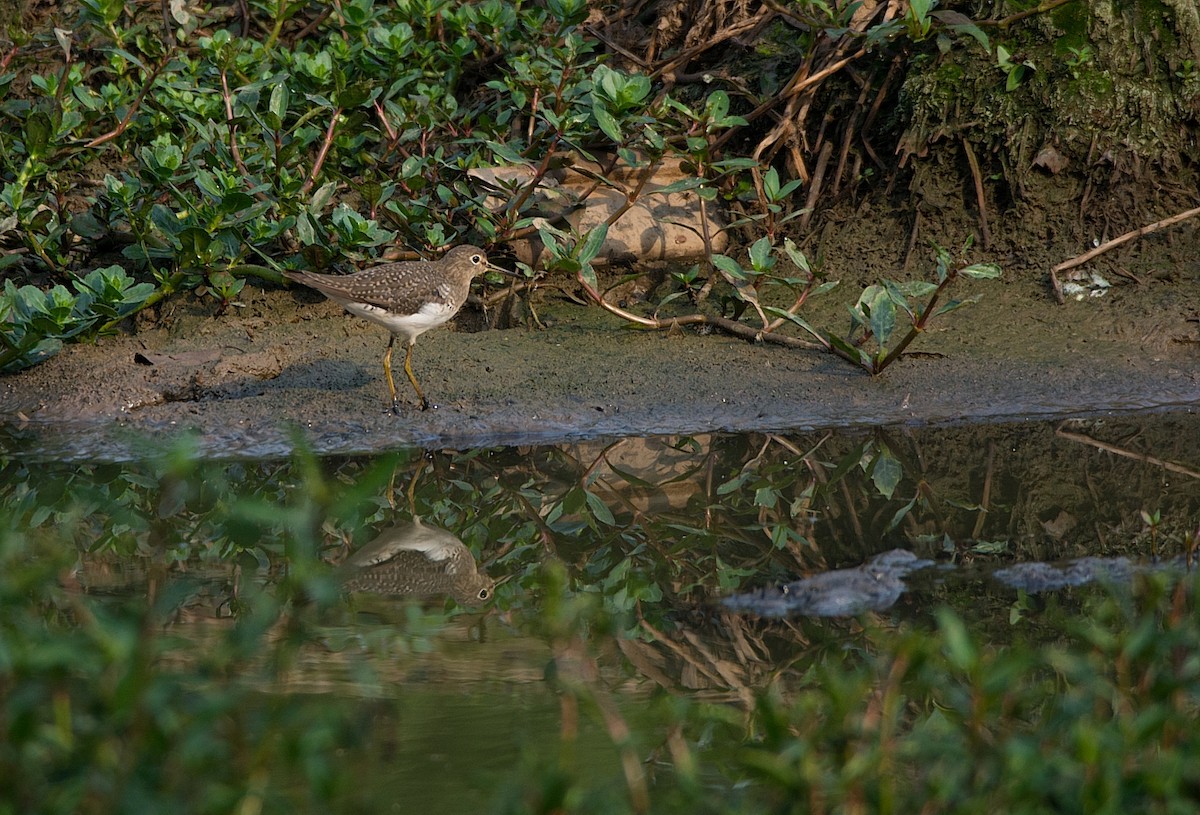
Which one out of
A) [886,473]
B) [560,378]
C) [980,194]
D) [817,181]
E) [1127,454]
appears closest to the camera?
[886,473]

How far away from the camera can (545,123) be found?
8.10 meters

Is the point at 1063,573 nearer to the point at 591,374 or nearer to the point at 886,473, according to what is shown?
the point at 886,473

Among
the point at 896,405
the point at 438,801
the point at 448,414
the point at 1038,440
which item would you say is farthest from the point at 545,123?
the point at 438,801

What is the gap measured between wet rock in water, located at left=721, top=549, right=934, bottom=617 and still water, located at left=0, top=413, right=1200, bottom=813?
14 mm

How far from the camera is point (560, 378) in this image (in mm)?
7090

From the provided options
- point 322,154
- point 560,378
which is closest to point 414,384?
point 560,378

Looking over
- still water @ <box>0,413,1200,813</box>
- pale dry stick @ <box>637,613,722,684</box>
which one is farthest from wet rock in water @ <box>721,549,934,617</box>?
pale dry stick @ <box>637,613,722,684</box>

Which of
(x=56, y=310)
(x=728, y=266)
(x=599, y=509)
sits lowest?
(x=56, y=310)

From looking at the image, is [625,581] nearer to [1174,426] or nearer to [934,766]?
[934,766]

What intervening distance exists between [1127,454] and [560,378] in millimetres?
2877

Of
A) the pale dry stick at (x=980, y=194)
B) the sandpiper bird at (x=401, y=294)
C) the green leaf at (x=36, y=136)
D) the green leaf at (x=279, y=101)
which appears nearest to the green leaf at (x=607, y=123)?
the sandpiper bird at (x=401, y=294)

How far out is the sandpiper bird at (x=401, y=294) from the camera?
6672 millimetres

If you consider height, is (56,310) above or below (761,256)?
below

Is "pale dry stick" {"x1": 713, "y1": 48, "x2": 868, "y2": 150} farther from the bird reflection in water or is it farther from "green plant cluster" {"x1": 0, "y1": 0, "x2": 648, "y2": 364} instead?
the bird reflection in water
